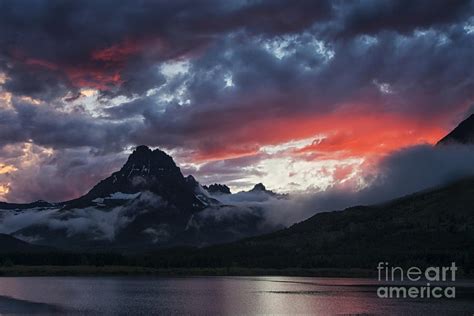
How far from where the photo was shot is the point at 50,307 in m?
149

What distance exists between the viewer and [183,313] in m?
138

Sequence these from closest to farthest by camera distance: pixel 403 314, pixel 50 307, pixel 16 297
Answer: pixel 403 314
pixel 50 307
pixel 16 297

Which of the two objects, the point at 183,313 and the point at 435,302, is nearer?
the point at 183,313

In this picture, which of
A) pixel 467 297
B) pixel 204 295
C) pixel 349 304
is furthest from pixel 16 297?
pixel 467 297

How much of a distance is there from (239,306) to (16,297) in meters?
70.0

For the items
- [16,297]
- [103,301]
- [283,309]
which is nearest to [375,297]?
[283,309]

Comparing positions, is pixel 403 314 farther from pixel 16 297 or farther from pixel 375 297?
pixel 16 297

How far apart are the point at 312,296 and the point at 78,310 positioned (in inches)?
3072

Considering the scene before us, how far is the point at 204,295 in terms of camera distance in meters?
195

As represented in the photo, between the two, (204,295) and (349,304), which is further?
(204,295)

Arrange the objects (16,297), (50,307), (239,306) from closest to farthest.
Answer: (50,307) → (239,306) → (16,297)

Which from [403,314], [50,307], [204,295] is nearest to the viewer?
[403,314]

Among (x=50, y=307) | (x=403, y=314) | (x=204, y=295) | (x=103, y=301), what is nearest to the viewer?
(x=403, y=314)

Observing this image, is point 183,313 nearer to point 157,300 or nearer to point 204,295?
point 157,300
